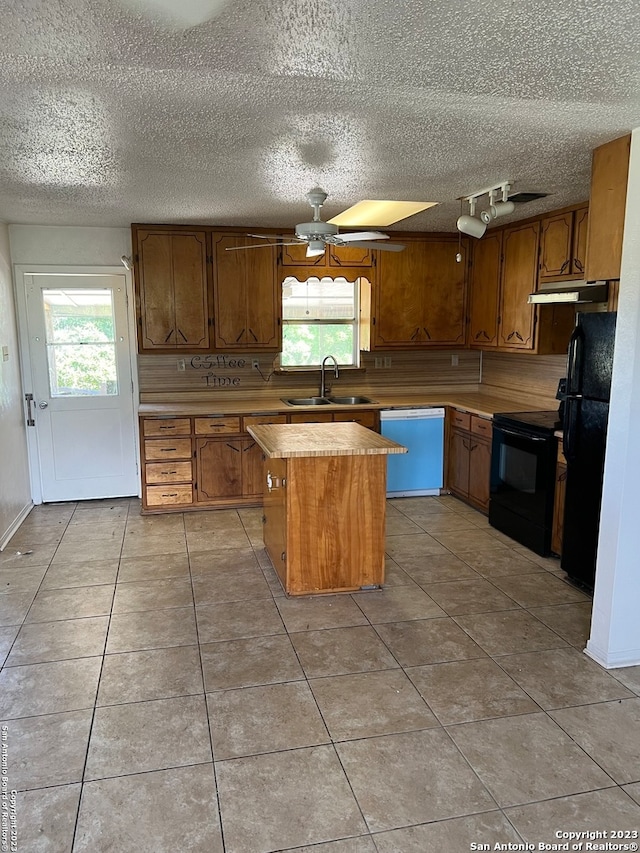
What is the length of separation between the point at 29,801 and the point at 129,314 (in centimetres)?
410

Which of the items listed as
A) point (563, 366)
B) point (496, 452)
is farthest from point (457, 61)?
point (563, 366)

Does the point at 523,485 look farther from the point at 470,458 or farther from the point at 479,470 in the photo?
the point at 470,458

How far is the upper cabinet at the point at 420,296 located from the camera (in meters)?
5.57

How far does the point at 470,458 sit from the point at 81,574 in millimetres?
3239

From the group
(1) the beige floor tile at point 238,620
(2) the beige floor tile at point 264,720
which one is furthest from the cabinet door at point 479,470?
(2) the beige floor tile at point 264,720

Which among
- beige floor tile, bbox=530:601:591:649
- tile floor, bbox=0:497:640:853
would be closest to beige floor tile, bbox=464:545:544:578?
tile floor, bbox=0:497:640:853

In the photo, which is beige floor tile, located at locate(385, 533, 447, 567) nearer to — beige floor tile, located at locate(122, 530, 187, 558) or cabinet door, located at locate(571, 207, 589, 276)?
beige floor tile, located at locate(122, 530, 187, 558)

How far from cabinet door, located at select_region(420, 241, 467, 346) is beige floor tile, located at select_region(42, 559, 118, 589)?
11.4 ft

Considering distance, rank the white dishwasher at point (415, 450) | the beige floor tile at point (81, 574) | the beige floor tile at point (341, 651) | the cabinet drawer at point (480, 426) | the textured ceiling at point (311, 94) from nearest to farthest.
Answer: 1. the textured ceiling at point (311, 94)
2. the beige floor tile at point (341, 651)
3. the beige floor tile at point (81, 574)
4. the cabinet drawer at point (480, 426)
5. the white dishwasher at point (415, 450)

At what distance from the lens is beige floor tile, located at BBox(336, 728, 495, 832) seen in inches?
78.2

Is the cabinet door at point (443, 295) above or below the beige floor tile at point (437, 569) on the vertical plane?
above

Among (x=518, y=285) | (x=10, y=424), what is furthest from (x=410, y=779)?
(x=10, y=424)

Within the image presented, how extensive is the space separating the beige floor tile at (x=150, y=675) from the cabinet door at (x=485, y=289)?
3.81 meters

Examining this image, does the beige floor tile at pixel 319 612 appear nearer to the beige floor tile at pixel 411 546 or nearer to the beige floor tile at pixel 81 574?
the beige floor tile at pixel 411 546
